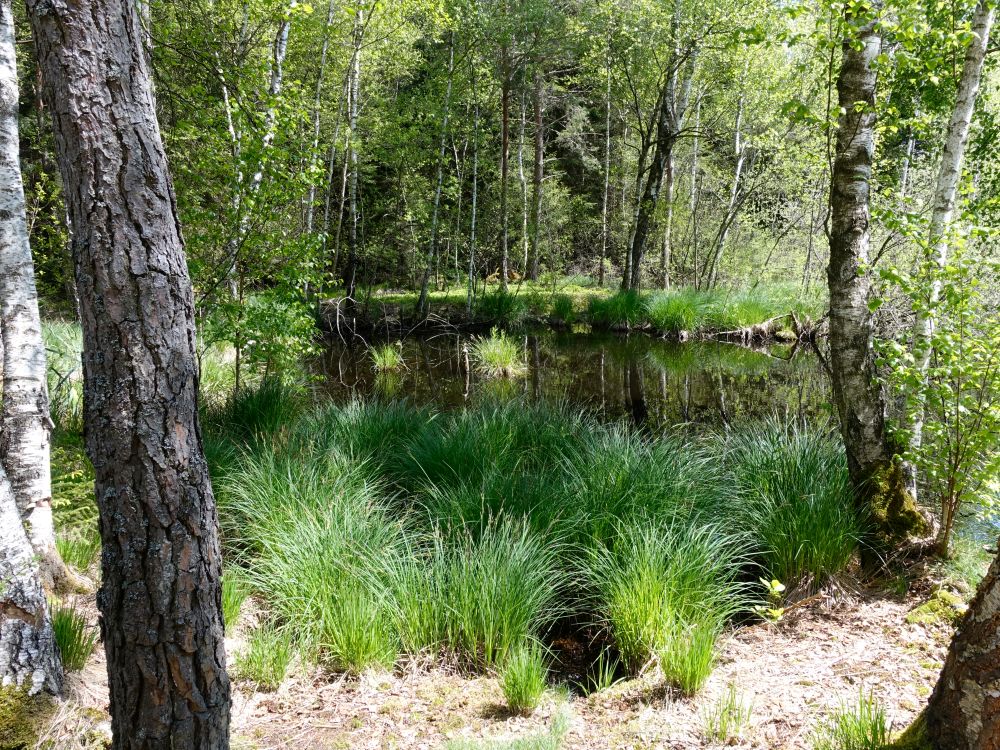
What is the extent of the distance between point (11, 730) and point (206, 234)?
15.8ft

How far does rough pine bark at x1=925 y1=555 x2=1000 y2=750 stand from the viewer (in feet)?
6.13

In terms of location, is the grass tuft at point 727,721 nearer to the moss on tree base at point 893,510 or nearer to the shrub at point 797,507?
the shrub at point 797,507

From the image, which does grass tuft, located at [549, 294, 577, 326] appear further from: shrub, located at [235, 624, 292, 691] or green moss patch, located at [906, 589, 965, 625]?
shrub, located at [235, 624, 292, 691]

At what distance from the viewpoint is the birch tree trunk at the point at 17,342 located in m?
3.12

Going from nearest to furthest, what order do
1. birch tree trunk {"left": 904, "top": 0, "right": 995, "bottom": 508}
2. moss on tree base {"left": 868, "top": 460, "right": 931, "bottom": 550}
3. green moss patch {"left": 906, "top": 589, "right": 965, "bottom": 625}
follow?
green moss patch {"left": 906, "top": 589, "right": 965, "bottom": 625} < moss on tree base {"left": 868, "top": 460, "right": 931, "bottom": 550} < birch tree trunk {"left": 904, "top": 0, "right": 995, "bottom": 508}

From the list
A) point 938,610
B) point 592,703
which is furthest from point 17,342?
point 938,610

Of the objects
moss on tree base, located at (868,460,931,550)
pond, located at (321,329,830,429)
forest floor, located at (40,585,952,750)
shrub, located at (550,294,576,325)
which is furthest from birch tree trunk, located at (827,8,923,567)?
shrub, located at (550,294,576,325)

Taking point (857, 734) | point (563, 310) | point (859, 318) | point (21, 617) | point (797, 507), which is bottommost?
point (857, 734)

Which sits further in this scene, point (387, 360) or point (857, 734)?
point (387, 360)

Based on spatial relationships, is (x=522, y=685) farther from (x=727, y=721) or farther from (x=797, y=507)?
(x=797, y=507)

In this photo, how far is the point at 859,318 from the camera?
4035 mm

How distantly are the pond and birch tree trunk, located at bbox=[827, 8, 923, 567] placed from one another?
13.6 ft

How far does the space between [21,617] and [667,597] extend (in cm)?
295

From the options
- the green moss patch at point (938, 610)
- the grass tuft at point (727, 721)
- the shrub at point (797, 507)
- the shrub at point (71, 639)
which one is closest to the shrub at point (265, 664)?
the shrub at point (71, 639)
